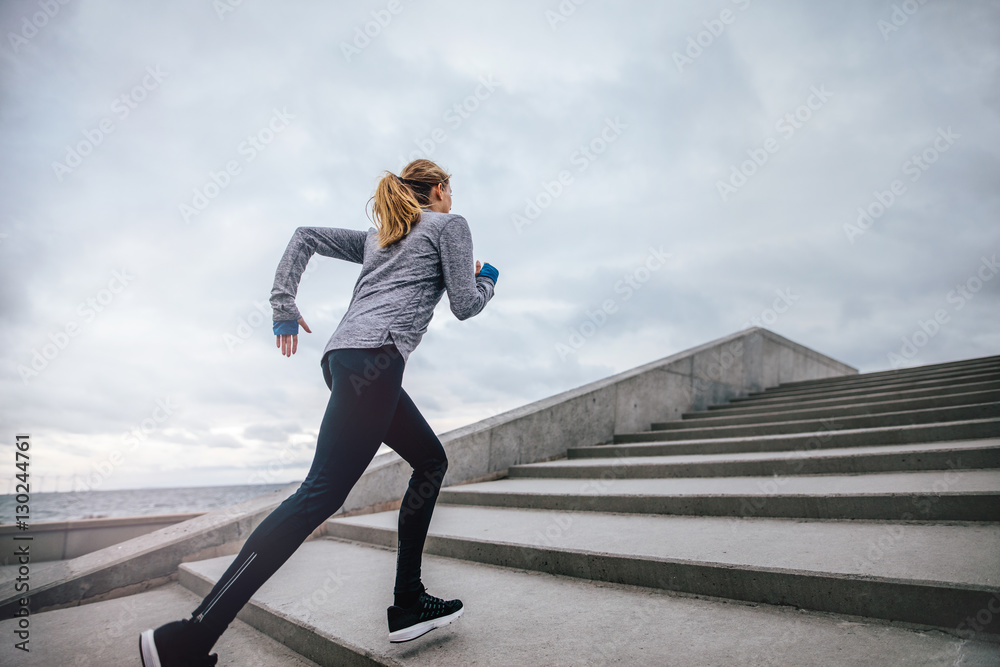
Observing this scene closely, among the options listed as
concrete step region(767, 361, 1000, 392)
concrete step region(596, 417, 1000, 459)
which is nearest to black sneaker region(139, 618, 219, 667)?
concrete step region(596, 417, 1000, 459)

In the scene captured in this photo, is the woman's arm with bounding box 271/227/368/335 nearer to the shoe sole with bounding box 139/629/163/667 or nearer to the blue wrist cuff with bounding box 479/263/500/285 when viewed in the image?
the blue wrist cuff with bounding box 479/263/500/285

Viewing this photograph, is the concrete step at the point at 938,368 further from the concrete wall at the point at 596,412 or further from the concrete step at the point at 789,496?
the concrete step at the point at 789,496

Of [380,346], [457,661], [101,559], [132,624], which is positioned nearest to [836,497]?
[457,661]

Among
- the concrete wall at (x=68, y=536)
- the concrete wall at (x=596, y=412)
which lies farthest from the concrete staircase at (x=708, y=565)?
the concrete wall at (x=68, y=536)

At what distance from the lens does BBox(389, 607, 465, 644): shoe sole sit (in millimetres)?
1950

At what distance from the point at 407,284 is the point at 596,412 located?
4.89m

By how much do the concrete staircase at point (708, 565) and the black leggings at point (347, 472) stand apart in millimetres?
480

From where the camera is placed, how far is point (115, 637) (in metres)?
2.78

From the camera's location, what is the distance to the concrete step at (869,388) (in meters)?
6.01

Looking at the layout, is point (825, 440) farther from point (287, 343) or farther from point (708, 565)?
point (287, 343)

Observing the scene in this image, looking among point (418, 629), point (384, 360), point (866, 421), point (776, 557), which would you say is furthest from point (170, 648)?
point (866, 421)

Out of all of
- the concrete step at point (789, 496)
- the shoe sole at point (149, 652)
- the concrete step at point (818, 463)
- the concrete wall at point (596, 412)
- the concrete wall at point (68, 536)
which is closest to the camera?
the shoe sole at point (149, 652)

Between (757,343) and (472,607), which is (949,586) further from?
(757,343)

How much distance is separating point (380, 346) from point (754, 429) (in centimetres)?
475
